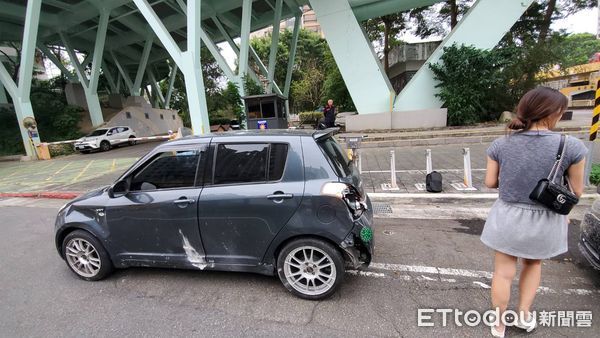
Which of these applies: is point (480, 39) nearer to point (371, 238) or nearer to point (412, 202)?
point (412, 202)

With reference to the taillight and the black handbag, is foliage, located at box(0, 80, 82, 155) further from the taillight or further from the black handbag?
the black handbag

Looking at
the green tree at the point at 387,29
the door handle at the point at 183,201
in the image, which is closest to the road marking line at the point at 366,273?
the door handle at the point at 183,201

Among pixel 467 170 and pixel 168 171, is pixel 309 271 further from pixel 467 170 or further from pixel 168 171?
pixel 467 170

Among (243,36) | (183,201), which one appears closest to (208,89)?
(243,36)

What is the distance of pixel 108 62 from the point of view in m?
35.5

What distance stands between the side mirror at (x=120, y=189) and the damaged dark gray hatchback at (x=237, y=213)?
11 mm

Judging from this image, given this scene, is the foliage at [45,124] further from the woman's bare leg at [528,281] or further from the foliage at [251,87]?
the woman's bare leg at [528,281]

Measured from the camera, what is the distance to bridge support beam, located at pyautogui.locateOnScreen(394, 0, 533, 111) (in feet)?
42.3

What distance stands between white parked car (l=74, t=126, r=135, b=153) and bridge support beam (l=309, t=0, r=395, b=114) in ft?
47.8

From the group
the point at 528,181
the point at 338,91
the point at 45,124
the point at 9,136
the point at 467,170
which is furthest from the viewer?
the point at 338,91

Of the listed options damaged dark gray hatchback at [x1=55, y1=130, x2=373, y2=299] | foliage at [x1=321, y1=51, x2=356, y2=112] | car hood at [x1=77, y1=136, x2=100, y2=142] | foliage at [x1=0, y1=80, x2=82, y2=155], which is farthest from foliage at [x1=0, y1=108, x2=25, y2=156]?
damaged dark gray hatchback at [x1=55, y1=130, x2=373, y2=299]

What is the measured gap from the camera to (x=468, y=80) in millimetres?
13273

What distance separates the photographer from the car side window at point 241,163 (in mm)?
3006

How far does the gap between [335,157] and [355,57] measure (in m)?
12.7
